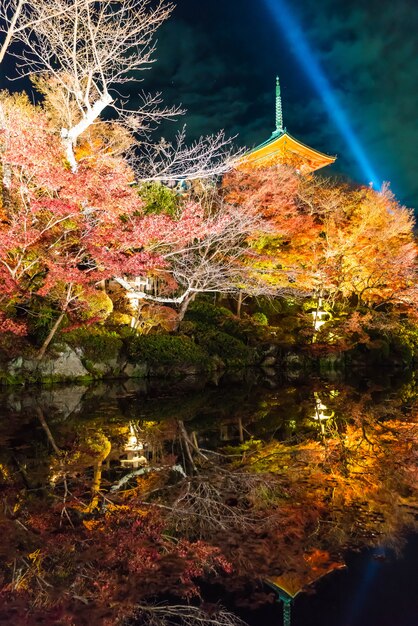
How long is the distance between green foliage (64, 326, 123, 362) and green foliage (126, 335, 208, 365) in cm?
52

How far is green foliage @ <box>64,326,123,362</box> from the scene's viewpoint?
13403mm

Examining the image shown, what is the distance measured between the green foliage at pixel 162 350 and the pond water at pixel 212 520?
659 cm

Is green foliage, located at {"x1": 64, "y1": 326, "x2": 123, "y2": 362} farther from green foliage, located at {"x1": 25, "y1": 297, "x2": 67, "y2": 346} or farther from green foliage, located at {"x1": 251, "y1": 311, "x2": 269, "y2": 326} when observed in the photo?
green foliage, located at {"x1": 251, "y1": 311, "x2": 269, "y2": 326}

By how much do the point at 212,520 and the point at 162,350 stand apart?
11.0 metres

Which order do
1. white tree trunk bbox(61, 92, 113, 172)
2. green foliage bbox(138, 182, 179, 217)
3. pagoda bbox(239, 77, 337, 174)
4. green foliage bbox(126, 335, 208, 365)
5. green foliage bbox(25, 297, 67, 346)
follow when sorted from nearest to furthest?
1. white tree trunk bbox(61, 92, 113, 172)
2. green foliage bbox(25, 297, 67, 346)
3. green foliage bbox(126, 335, 208, 365)
4. green foliage bbox(138, 182, 179, 217)
5. pagoda bbox(239, 77, 337, 174)

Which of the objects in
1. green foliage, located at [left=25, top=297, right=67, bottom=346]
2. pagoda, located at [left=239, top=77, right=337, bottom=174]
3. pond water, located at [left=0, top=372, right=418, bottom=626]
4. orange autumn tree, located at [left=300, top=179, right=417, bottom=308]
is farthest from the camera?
pagoda, located at [left=239, top=77, right=337, bottom=174]

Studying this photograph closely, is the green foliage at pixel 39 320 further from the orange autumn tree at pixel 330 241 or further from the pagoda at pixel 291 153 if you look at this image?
the pagoda at pixel 291 153

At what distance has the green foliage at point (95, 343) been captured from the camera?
1340cm

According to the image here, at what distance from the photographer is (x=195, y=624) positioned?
7.91 ft

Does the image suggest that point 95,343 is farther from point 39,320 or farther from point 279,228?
point 279,228

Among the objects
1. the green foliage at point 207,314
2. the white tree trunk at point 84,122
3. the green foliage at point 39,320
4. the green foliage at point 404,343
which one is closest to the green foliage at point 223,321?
the green foliage at point 207,314

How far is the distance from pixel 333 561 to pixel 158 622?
46.9 inches

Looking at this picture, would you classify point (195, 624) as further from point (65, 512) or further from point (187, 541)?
point (65, 512)

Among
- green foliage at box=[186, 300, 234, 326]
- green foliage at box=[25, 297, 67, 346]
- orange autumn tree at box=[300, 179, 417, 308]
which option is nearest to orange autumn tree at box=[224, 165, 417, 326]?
orange autumn tree at box=[300, 179, 417, 308]
